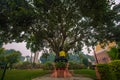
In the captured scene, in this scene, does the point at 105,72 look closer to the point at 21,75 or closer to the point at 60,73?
the point at 60,73

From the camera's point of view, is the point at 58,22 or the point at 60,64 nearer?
the point at 60,64

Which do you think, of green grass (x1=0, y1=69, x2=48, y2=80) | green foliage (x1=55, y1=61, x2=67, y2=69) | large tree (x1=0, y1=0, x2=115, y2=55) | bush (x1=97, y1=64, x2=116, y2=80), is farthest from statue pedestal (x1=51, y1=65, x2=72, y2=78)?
large tree (x1=0, y1=0, x2=115, y2=55)

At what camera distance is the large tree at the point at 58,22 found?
2041cm

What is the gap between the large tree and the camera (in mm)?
20406

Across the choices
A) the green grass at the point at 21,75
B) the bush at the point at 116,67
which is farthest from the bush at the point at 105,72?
the green grass at the point at 21,75

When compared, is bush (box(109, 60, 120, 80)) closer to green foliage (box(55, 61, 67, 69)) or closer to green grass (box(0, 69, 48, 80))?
green foliage (box(55, 61, 67, 69))

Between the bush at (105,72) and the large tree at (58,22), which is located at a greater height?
the large tree at (58,22)

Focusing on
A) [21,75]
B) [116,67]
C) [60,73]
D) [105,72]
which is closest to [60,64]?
[60,73]

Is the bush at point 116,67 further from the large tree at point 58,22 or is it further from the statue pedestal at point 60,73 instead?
the large tree at point 58,22

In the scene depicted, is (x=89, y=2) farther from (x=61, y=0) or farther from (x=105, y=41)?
(x=105, y=41)

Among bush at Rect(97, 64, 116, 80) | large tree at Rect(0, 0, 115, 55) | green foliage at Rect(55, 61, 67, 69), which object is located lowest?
bush at Rect(97, 64, 116, 80)

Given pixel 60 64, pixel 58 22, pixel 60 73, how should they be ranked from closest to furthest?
pixel 60 73
pixel 60 64
pixel 58 22

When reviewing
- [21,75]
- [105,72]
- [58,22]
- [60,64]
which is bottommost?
[105,72]

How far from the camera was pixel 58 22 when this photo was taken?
919 inches
